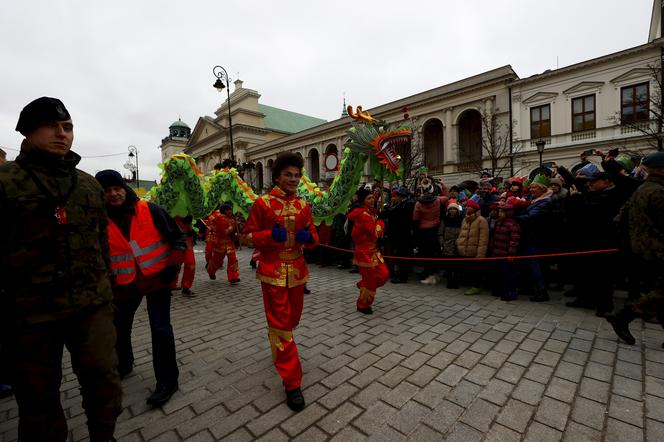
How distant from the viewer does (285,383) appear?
8.74ft

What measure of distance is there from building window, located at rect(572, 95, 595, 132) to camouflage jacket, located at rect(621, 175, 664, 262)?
22.7 m

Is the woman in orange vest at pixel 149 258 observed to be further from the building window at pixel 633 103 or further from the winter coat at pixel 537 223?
the building window at pixel 633 103

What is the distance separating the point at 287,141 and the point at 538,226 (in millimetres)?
37707

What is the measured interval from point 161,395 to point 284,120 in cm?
5627

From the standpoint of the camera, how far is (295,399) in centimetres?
257

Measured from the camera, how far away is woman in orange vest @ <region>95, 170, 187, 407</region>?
2.62m

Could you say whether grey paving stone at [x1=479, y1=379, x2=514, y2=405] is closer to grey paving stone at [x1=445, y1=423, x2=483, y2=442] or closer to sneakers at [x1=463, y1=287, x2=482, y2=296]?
grey paving stone at [x1=445, y1=423, x2=483, y2=442]

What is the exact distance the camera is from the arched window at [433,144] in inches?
1144

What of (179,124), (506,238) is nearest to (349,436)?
(506,238)

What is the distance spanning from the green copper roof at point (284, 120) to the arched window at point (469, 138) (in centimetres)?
3190

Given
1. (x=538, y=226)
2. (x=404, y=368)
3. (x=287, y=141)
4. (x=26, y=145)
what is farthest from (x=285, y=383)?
(x=287, y=141)

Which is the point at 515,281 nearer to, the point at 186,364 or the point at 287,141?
the point at 186,364

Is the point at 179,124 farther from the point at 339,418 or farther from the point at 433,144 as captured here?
the point at 339,418

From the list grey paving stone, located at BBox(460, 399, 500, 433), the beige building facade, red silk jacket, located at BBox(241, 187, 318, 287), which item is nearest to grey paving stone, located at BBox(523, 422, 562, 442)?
grey paving stone, located at BBox(460, 399, 500, 433)
